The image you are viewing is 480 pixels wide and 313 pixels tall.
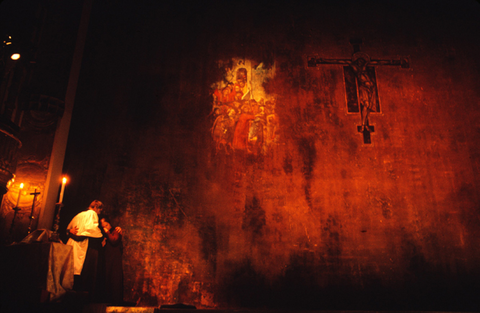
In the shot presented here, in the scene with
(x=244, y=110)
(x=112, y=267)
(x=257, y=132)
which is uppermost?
(x=244, y=110)

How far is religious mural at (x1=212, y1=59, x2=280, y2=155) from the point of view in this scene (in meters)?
7.46

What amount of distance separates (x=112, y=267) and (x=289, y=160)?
3822 millimetres

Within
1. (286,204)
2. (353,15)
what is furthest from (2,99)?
(353,15)

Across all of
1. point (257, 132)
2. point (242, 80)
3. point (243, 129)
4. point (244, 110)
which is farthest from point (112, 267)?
point (242, 80)

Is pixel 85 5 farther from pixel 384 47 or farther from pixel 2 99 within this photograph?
pixel 384 47

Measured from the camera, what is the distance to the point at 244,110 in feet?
25.2

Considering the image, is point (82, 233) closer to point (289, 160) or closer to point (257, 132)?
point (257, 132)

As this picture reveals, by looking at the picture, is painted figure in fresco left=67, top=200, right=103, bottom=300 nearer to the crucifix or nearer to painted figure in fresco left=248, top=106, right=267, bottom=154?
painted figure in fresco left=248, top=106, right=267, bottom=154

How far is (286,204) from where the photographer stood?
704 centimetres

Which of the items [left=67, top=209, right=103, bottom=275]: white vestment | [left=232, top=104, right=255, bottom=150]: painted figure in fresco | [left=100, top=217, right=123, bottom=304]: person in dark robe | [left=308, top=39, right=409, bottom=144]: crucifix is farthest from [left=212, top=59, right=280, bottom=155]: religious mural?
[left=67, top=209, right=103, bottom=275]: white vestment

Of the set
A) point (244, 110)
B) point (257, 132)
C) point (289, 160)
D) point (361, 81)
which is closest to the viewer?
point (289, 160)

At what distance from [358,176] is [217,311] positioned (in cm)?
385

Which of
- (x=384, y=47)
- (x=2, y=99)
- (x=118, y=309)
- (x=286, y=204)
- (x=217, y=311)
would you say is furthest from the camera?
(x=384, y=47)

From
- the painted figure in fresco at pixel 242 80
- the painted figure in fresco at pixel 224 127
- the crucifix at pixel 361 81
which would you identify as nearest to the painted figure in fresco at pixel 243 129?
the painted figure in fresco at pixel 224 127
